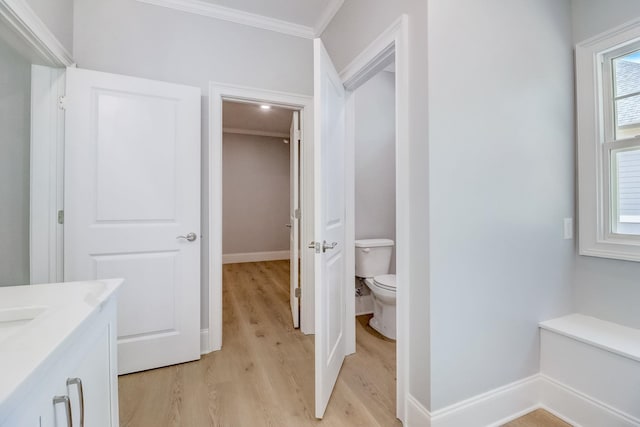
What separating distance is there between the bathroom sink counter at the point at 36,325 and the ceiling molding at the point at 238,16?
2.10 metres

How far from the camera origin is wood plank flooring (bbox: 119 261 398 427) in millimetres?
1475

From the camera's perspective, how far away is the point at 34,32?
1422 mm

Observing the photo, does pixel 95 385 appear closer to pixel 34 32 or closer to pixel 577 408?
pixel 34 32

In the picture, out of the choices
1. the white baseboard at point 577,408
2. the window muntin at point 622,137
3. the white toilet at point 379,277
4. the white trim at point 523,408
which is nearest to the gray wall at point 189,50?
the white toilet at point 379,277

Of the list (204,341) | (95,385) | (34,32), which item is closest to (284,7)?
(34,32)

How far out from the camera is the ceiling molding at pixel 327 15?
82.9 inches

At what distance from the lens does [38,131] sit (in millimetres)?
1697

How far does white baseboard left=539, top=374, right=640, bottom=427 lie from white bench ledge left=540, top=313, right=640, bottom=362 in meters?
0.28

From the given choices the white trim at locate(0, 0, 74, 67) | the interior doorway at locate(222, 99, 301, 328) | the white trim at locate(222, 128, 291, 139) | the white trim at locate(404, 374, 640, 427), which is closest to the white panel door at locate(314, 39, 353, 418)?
the white trim at locate(404, 374, 640, 427)

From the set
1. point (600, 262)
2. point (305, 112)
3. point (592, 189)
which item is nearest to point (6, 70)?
point (305, 112)

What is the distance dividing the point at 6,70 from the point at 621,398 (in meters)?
3.59

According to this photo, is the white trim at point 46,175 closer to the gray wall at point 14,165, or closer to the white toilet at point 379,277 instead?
the gray wall at point 14,165

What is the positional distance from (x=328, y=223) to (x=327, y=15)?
1.73 metres

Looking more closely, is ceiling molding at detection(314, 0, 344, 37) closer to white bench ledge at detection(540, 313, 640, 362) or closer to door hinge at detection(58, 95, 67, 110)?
door hinge at detection(58, 95, 67, 110)
